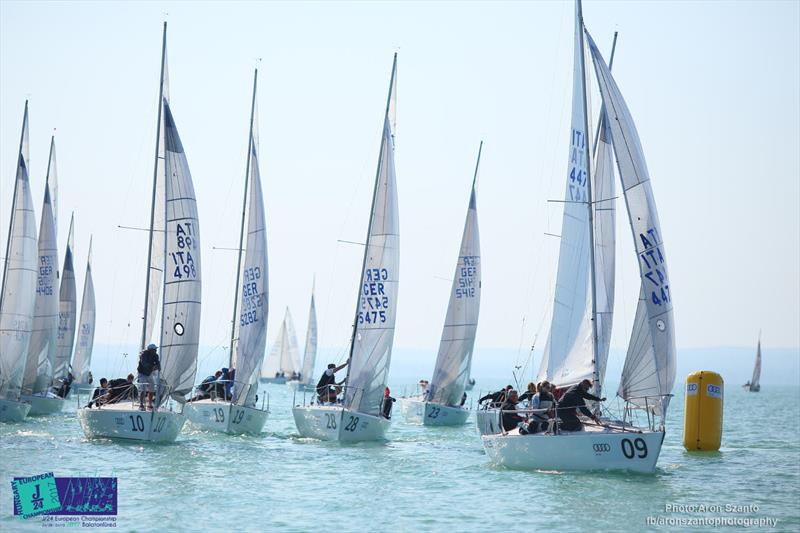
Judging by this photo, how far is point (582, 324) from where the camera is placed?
24.5 meters

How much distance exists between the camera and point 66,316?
161 ft

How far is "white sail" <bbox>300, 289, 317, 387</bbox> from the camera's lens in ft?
294

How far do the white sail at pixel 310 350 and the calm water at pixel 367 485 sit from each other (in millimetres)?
59007

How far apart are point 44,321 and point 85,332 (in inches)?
944

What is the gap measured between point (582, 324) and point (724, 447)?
1148cm

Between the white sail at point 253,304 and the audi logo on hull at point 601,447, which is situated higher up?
the white sail at point 253,304

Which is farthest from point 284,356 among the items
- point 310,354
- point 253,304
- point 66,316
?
point 253,304

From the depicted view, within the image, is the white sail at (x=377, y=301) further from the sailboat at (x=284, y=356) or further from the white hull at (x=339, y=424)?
the sailboat at (x=284, y=356)

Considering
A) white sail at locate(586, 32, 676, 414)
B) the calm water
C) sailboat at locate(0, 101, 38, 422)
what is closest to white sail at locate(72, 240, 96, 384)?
sailboat at locate(0, 101, 38, 422)

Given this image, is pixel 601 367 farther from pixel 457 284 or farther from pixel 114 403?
pixel 457 284

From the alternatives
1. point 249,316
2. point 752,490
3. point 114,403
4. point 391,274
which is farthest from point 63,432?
point 752,490

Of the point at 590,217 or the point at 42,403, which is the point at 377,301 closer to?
the point at 590,217

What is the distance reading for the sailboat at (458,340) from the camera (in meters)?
39.8

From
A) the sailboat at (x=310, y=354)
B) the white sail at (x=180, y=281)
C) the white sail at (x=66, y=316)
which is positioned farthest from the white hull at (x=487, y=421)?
the sailboat at (x=310, y=354)
